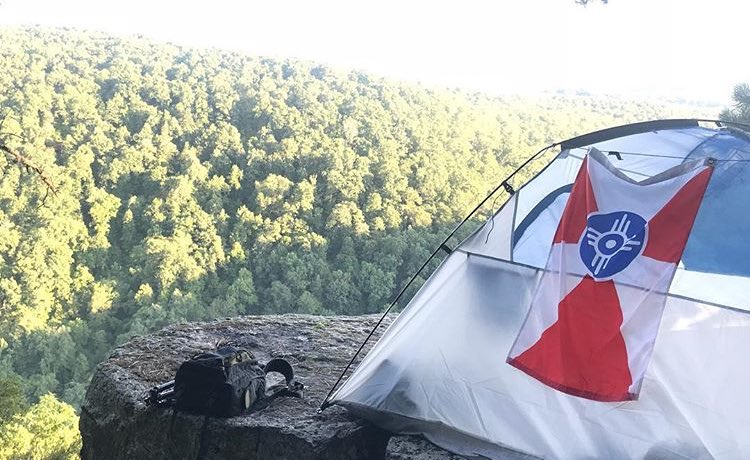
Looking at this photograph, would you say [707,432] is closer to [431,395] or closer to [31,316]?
[431,395]

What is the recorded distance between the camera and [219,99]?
42.9 meters

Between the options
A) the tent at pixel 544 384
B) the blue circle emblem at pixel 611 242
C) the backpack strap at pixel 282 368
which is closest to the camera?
the tent at pixel 544 384

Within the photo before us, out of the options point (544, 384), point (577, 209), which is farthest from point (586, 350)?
point (577, 209)

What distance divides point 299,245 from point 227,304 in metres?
4.83

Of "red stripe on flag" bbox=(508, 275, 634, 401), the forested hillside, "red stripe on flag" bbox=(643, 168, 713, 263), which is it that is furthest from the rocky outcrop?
the forested hillside

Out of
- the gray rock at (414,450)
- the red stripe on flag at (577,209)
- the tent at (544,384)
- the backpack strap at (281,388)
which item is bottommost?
the gray rock at (414,450)

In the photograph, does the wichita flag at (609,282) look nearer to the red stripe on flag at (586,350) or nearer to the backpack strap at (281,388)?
the red stripe on flag at (586,350)

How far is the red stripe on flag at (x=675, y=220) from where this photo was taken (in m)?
2.99

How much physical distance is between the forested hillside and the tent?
12873 mm

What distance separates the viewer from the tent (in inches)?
117

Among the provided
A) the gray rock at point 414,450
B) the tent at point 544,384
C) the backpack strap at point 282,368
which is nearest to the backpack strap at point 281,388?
the backpack strap at point 282,368

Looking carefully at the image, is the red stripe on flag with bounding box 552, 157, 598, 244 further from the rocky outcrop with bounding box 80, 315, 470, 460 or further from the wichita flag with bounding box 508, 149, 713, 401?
the rocky outcrop with bounding box 80, 315, 470, 460

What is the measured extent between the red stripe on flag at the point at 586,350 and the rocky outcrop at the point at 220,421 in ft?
2.13

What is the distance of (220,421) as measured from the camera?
3504 millimetres
